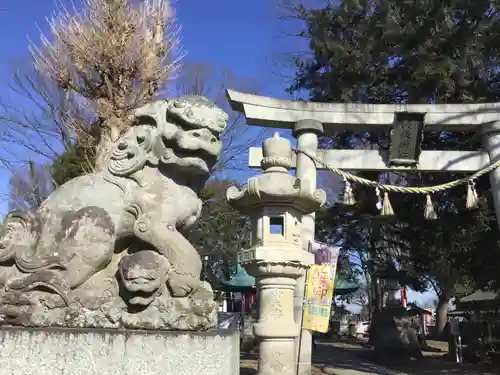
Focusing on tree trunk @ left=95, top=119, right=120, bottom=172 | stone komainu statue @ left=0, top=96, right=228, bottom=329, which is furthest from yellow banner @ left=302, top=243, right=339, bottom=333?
tree trunk @ left=95, top=119, right=120, bottom=172

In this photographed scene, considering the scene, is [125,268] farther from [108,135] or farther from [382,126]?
[108,135]

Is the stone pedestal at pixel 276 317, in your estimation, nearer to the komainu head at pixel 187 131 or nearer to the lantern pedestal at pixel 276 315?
the lantern pedestal at pixel 276 315

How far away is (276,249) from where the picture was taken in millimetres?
5266

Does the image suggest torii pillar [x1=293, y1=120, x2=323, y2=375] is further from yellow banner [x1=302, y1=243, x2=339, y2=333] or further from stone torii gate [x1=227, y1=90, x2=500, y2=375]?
yellow banner [x1=302, y1=243, x2=339, y2=333]

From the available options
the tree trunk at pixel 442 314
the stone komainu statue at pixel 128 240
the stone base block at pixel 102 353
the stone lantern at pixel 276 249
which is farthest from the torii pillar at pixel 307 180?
the tree trunk at pixel 442 314

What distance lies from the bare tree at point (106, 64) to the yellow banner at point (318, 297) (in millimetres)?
5124

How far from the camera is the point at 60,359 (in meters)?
2.22

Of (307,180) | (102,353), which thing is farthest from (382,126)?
(102,353)

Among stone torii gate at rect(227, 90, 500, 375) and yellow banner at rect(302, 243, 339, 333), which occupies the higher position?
stone torii gate at rect(227, 90, 500, 375)

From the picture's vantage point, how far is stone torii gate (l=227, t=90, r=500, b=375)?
292 inches

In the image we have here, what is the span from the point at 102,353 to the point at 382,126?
6.47 meters

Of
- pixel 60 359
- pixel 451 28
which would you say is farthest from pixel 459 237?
pixel 60 359

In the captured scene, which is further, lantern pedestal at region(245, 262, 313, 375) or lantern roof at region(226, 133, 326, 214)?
lantern pedestal at region(245, 262, 313, 375)

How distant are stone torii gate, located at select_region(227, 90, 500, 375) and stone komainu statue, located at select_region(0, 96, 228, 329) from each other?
4495mm
